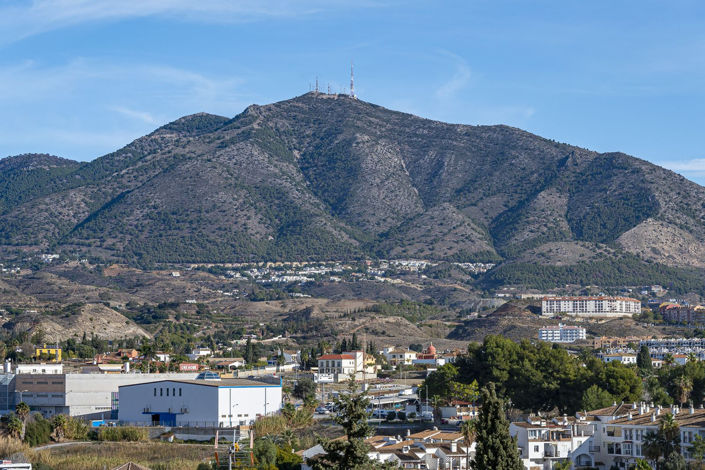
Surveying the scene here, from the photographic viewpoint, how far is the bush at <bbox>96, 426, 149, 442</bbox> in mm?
91812

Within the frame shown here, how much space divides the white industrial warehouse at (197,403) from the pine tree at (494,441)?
48.0 m

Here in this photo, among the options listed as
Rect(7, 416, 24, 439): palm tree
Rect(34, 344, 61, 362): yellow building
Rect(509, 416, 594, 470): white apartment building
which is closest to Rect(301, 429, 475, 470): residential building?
Rect(509, 416, 594, 470): white apartment building

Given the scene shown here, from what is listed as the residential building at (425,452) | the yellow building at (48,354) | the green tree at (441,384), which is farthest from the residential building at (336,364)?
the residential building at (425,452)

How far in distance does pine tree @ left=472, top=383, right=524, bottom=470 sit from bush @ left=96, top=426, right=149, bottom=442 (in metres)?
43.7

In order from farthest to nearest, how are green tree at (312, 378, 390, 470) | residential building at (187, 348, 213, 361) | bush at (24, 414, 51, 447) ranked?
residential building at (187, 348, 213, 361), bush at (24, 414, 51, 447), green tree at (312, 378, 390, 470)

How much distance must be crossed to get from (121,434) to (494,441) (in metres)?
45.2

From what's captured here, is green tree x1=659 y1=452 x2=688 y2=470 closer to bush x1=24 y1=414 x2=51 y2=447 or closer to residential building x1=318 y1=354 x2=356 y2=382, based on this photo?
bush x1=24 y1=414 x2=51 y2=447

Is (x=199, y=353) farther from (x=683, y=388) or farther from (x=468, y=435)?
(x=468, y=435)

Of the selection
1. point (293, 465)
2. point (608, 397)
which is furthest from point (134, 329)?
point (293, 465)

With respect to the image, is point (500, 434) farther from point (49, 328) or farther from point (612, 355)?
point (49, 328)

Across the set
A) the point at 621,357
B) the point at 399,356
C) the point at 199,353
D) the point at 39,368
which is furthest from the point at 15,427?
the point at 399,356

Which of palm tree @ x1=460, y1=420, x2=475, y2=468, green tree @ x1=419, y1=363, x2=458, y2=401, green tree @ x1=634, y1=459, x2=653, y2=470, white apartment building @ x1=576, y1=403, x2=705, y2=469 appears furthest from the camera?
green tree @ x1=419, y1=363, x2=458, y2=401

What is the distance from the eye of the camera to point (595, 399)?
94500 mm

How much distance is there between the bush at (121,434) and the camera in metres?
91.8
